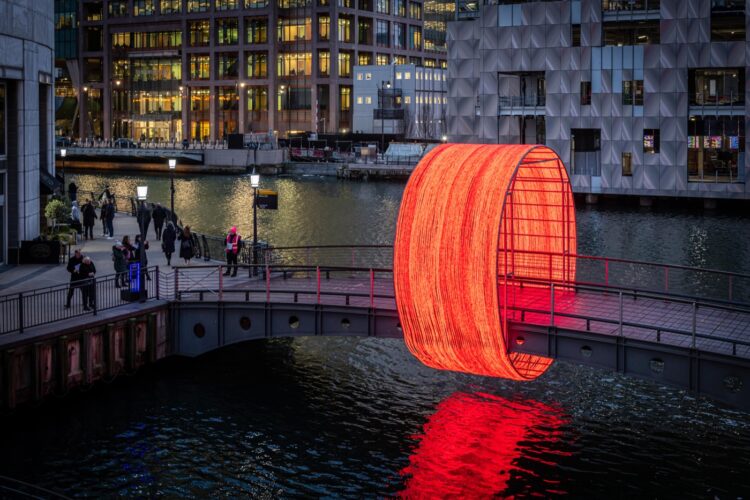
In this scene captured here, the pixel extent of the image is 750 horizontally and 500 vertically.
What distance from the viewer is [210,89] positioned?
171 metres

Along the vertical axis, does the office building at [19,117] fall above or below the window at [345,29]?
below

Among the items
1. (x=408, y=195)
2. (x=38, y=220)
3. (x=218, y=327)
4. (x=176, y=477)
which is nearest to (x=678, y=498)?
(x=408, y=195)

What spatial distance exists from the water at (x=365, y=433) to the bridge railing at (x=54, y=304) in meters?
2.20

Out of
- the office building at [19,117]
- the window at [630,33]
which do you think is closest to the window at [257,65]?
the window at [630,33]

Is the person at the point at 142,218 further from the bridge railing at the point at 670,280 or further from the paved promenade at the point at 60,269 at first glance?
the bridge railing at the point at 670,280

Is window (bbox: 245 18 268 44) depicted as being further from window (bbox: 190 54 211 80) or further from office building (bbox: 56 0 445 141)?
window (bbox: 190 54 211 80)

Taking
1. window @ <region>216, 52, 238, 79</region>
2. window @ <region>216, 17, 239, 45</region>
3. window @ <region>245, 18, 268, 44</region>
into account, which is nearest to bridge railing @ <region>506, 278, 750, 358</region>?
window @ <region>245, 18, 268, 44</region>

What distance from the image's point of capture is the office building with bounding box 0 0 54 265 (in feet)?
134

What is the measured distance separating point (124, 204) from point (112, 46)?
99.8m

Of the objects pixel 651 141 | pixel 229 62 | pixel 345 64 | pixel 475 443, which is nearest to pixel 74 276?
pixel 475 443

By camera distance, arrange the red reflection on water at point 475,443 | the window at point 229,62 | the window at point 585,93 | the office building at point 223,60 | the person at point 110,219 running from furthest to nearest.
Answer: the window at point 229,62 → the office building at point 223,60 → the window at point 585,93 → the person at point 110,219 → the red reflection on water at point 475,443

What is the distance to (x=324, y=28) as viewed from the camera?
165750mm

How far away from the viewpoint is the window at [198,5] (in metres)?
169

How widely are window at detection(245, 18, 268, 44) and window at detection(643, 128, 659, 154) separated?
291 feet
